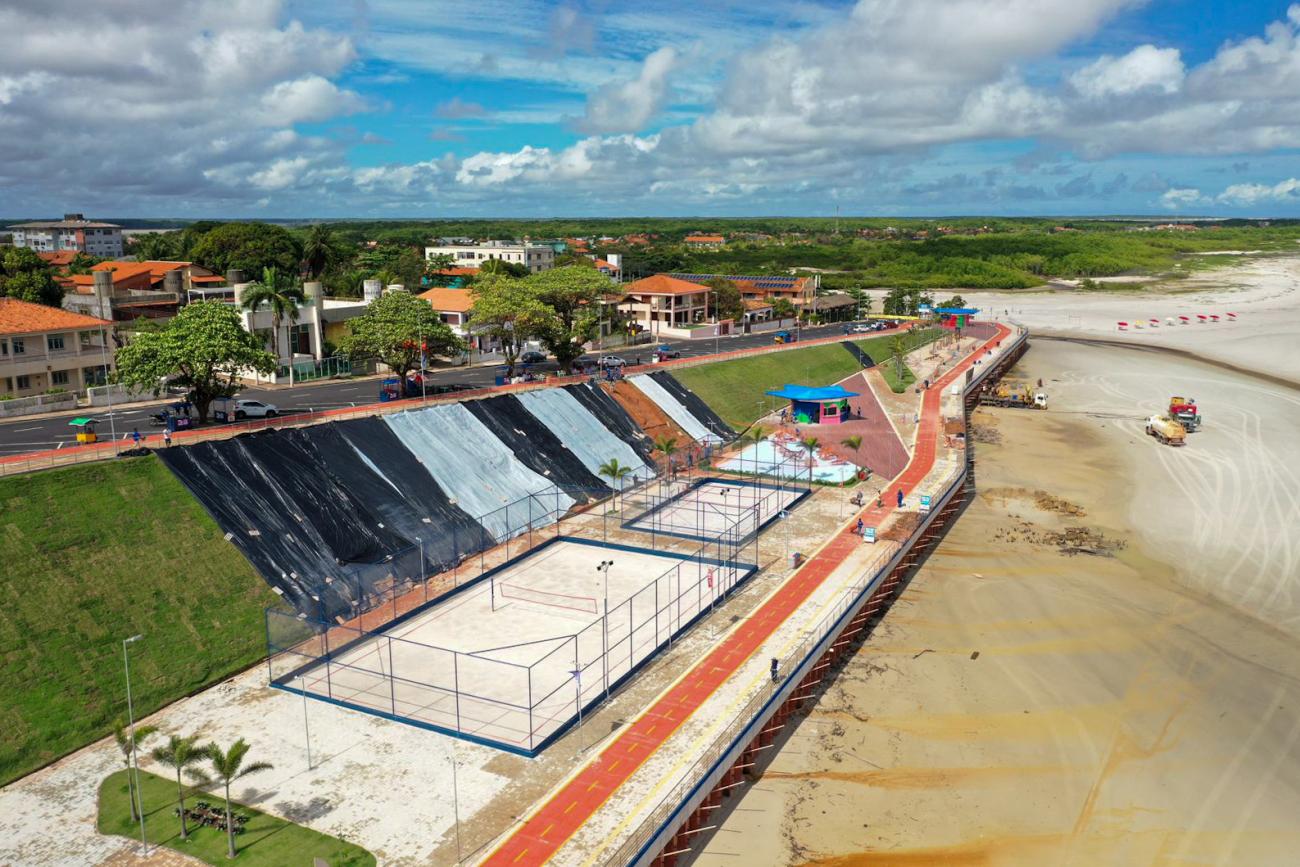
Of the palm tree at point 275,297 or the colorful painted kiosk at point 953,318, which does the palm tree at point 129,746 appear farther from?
the colorful painted kiosk at point 953,318

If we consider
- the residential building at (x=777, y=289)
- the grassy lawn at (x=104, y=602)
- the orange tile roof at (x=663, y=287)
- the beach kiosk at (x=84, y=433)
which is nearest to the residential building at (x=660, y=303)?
the orange tile roof at (x=663, y=287)

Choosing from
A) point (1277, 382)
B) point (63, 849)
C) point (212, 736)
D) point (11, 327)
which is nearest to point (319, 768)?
point (212, 736)

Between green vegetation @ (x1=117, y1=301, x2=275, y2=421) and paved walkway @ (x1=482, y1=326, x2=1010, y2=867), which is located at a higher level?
green vegetation @ (x1=117, y1=301, x2=275, y2=421)

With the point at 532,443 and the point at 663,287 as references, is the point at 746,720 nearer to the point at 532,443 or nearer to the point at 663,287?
the point at 532,443

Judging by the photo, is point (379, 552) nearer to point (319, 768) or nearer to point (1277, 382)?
point (319, 768)

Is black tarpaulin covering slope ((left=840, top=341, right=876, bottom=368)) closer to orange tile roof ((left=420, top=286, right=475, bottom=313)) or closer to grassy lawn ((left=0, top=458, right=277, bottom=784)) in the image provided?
orange tile roof ((left=420, top=286, right=475, bottom=313))

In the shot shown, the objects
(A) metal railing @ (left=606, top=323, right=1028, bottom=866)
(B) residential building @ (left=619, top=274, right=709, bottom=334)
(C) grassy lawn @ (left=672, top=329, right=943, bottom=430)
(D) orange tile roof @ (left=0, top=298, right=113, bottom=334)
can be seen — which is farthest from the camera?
(B) residential building @ (left=619, top=274, right=709, bottom=334)

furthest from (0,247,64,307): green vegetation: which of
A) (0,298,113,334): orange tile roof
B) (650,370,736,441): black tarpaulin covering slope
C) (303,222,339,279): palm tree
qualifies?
(650,370,736,441): black tarpaulin covering slope
